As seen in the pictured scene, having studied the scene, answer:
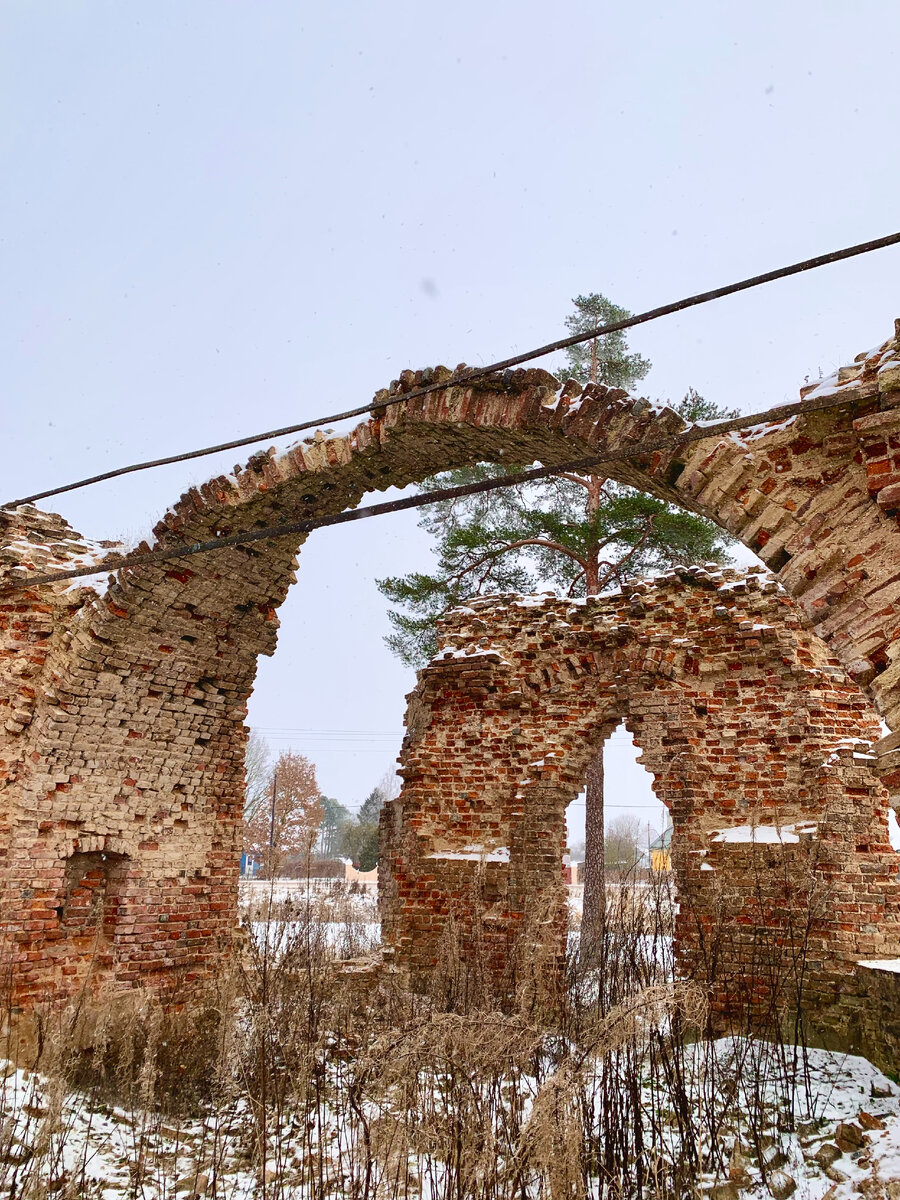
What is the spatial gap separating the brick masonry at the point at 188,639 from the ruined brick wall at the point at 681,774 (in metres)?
2.30

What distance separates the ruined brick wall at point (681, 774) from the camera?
6.23 metres

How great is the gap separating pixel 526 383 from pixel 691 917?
4.74 m

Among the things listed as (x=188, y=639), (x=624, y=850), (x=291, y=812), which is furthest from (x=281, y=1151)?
(x=624, y=850)

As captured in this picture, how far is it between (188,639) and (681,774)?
4298 millimetres

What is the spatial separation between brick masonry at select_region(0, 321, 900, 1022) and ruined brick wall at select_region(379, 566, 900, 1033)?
A: 2.30 m

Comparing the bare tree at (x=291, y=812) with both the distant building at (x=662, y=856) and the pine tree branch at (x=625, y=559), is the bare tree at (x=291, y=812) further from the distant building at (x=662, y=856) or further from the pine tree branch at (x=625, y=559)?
the distant building at (x=662, y=856)

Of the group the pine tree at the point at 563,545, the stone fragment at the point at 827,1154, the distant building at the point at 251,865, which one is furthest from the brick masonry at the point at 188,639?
the distant building at the point at 251,865

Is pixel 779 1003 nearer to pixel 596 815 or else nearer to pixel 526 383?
pixel 526 383

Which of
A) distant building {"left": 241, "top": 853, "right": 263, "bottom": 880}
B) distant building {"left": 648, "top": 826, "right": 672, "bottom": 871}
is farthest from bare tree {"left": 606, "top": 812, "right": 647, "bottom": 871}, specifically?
distant building {"left": 241, "top": 853, "right": 263, "bottom": 880}

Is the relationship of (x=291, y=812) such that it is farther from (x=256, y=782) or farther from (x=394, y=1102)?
(x=394, y=1102)

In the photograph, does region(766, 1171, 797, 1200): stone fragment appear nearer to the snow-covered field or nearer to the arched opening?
the snow-covered field

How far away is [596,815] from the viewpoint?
A: 43.0 feet

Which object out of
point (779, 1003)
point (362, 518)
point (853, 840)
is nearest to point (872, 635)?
point (362, 518)

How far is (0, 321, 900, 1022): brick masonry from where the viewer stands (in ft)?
12.4
